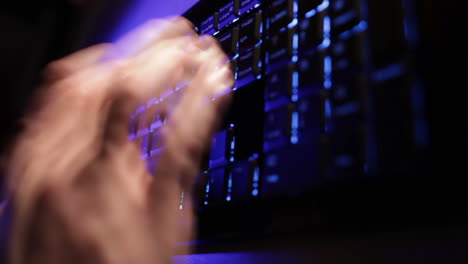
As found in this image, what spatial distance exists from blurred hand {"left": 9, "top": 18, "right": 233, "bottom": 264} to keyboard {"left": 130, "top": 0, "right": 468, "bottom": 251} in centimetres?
4

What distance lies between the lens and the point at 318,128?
31cm

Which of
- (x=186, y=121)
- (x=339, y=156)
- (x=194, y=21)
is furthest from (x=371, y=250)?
(x=194, y=21)

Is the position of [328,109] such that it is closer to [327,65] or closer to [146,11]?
[327,65]

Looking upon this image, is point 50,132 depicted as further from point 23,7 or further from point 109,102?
point 23,7

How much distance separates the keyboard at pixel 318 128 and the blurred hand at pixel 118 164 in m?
0.04

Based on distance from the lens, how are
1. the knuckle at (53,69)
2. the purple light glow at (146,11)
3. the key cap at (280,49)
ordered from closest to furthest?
the key cap at (280,49) < the purple light glow at (146,11) < the knuckle at (53,69)

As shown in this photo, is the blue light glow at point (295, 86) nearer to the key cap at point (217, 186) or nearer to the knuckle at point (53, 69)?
the key cap at point (217, 186)

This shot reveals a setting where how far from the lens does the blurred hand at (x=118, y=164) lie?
1.46 ft


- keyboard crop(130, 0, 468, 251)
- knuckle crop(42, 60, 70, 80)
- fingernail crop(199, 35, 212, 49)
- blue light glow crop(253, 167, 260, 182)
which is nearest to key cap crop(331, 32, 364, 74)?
keyboard crop(130, 0, 468, 251)

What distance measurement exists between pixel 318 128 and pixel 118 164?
0.99 feet

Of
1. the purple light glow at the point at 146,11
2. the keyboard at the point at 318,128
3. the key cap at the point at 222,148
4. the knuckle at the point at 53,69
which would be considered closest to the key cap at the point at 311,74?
the keyboard at the point at 318,128

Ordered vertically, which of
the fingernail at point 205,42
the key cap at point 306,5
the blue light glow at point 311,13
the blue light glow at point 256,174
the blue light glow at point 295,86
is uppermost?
the fingernail at point 205,42

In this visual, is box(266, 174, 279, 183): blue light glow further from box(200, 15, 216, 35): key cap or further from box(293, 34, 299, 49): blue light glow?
box(200, 15, 216, 35): key cap

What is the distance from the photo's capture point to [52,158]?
0.56 m
